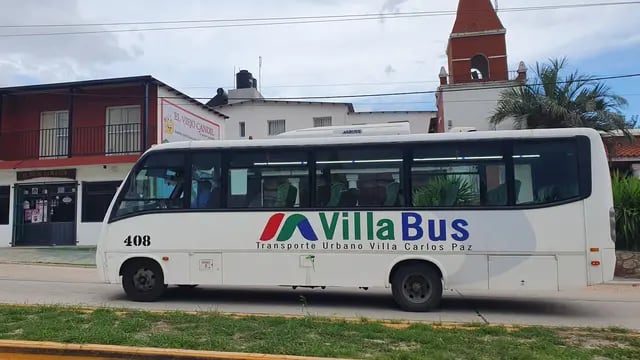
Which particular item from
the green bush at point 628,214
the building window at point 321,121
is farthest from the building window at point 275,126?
the green bush at point 628,214

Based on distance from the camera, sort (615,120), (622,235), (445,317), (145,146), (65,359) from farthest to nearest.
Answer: (145,146)
(615,120)
(622,235)
(445,317)
(65,359)

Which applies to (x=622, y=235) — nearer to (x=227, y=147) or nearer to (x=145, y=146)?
(x=227, y=147)

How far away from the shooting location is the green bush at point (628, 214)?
15.2 m

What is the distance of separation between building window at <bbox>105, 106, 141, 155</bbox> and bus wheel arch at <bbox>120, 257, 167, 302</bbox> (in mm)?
13438

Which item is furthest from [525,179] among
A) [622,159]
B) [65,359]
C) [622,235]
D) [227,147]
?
[622,159]

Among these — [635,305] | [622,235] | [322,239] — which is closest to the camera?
[322,239]

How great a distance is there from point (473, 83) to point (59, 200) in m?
19.2

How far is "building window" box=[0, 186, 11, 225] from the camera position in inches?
889

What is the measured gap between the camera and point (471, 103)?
85.7 ft

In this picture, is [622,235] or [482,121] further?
[482,121]

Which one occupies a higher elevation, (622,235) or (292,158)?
(292,158)

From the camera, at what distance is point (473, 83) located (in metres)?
26.0

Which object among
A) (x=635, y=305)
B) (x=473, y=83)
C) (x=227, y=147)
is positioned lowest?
(x=635, y=305)

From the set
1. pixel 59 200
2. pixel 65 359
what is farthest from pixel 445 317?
pixel 59 200
